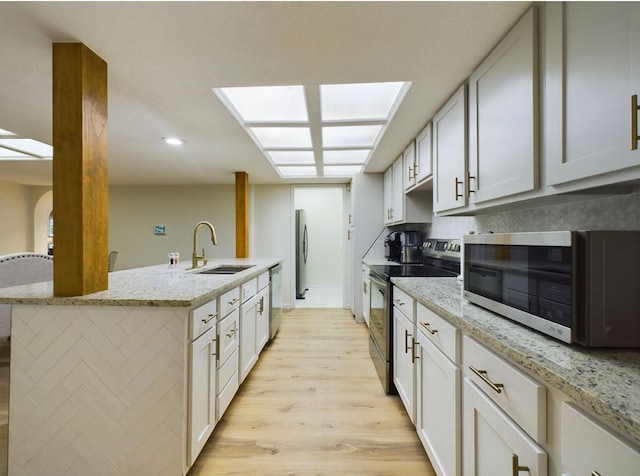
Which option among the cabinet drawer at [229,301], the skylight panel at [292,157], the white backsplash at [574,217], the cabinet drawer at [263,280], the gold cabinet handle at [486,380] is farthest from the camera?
the skylight panel at [292,157]

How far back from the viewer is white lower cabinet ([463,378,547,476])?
0.72m

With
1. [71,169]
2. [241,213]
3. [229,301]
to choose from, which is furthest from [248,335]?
[241,213]

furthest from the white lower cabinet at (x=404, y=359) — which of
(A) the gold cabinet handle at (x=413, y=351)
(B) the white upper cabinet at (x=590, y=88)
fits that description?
(B) the white upper cabinet at (x=590, y=88)

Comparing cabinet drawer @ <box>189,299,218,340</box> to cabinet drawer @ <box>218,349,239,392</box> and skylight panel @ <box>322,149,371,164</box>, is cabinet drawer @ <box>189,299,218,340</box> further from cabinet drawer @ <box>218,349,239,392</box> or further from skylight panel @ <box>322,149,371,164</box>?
skylight panel @ <box>322,149,371,164</box>

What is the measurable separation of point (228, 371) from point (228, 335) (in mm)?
227

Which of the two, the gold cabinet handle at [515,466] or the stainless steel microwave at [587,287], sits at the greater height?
the stainless steel microwave at [587,287]

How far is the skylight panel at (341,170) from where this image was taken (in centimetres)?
384

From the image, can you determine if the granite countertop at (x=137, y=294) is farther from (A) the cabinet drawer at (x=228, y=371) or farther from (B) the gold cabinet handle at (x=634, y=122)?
(B) the gold cabinet handle at (x=634, y=122)

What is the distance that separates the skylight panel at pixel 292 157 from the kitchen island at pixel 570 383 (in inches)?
102

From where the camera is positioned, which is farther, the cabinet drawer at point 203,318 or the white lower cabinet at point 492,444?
the cabinet drawer at point 203,318

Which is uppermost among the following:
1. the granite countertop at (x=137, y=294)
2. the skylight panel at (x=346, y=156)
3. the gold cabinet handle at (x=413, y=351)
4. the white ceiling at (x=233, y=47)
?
the skylight panel at (x=346, y=156)

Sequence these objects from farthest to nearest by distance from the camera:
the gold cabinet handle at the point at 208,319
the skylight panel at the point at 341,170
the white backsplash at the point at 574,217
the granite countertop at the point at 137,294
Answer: the skylight panel at the point at 341,170 < the gold cabinet handle at the point at 208,319 < the granite countertop at the point at 137,294 < the white backsplash at the point at 574,217

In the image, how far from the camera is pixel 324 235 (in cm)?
672

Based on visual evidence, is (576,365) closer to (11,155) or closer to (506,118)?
(506,118)
